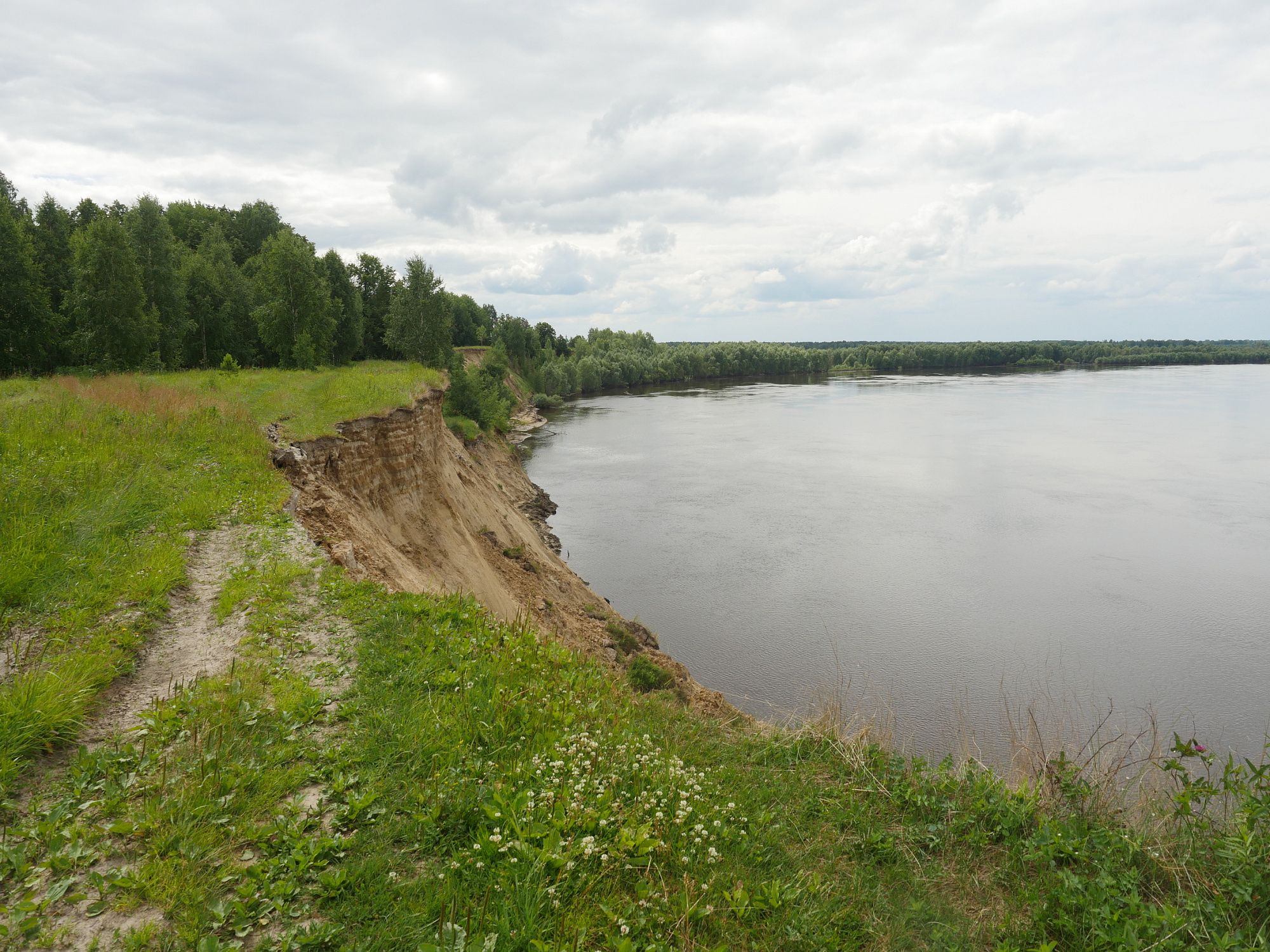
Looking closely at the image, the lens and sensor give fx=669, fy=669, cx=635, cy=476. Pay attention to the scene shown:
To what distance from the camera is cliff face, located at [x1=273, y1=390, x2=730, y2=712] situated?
39.1 ft

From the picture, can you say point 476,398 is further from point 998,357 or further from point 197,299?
point 998,357

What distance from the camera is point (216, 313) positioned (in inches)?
1412

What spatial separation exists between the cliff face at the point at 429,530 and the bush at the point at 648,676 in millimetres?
493

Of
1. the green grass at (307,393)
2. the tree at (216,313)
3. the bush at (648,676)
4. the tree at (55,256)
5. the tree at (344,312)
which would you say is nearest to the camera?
the bush at (648,676)

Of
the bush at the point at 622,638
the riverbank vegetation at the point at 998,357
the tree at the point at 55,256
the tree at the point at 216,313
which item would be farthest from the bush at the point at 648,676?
the riverbank vegetation at the point at 998,357

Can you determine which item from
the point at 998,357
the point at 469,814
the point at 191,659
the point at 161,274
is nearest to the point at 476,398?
the point at 161,274

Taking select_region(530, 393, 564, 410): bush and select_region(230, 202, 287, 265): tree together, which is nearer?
select_region(230, 202, 287, 265): tree

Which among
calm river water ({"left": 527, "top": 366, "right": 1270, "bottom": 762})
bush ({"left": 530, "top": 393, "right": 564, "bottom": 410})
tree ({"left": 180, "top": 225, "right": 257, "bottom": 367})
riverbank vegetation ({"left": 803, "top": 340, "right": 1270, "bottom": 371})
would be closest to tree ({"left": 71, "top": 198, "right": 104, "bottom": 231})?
tree ({"left": 180, "top": 225, "right": 257, "bottom": 367})

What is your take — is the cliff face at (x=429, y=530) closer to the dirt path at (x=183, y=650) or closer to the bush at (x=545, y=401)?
the dirt path at (x=183, y=650)

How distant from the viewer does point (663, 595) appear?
23.5 meters

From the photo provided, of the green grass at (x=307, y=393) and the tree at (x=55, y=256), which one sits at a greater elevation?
the tree at (x=55, y=256)

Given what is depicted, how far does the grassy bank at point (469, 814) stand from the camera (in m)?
3.50

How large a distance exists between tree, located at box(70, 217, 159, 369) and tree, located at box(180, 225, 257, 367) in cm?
773

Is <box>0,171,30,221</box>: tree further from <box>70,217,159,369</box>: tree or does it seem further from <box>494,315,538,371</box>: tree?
<box>494,315,538,371</box>: tree
